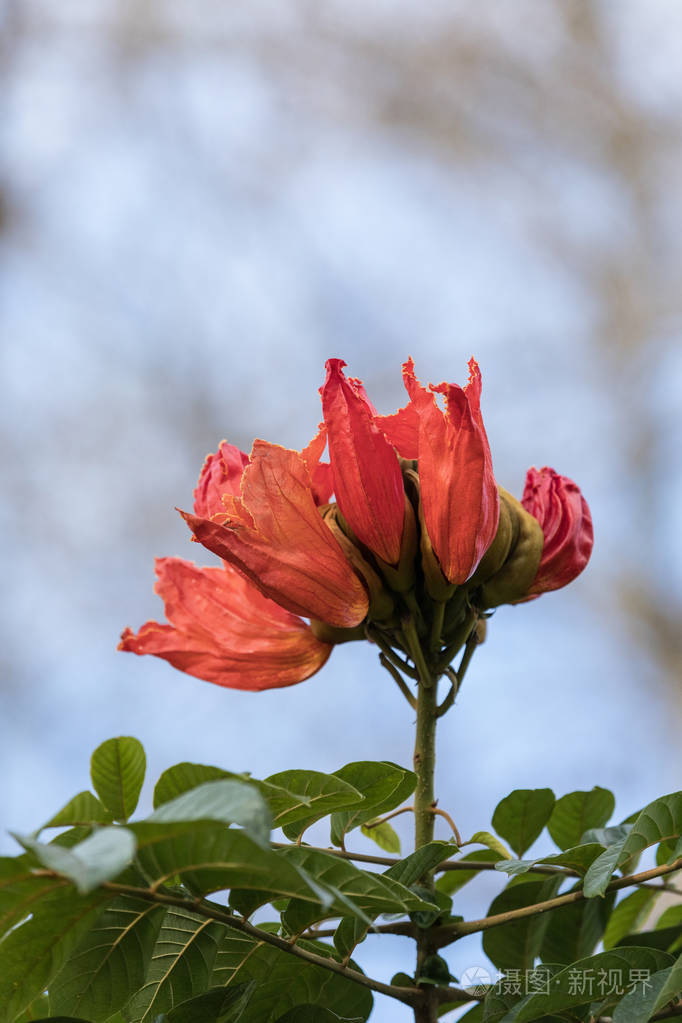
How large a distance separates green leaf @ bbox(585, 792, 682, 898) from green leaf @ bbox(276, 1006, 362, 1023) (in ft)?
0.30

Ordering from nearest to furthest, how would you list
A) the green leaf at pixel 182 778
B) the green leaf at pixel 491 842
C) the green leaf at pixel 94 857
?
the green leaf at pixel 94 857 → the green leaf at pixel 182 778 → the green leaf at pixel 491 842

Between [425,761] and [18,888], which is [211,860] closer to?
[18,888]

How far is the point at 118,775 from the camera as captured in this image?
1.08 ft

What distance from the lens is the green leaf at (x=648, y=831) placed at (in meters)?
0.33

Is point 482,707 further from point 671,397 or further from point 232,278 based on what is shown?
point 232,278

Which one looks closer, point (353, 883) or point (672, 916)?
point (353, 883)

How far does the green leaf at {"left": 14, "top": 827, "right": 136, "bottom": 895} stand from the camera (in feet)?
0.62

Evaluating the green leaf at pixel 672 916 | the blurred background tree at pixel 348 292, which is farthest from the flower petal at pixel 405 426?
the blurred background tree at pixel 348 292

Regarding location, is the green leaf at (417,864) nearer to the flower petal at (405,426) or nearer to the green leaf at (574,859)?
the green leaf at (574,859)

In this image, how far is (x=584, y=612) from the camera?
244cm

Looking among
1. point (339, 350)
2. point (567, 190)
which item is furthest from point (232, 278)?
point (567, 190)

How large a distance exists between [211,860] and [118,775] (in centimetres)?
9

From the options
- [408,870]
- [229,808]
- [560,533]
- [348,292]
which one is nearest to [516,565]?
[560,533]

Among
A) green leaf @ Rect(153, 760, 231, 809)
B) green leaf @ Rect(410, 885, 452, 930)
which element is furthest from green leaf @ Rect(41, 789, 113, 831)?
green leaf @ Rect(410, 885, 452, 930)
